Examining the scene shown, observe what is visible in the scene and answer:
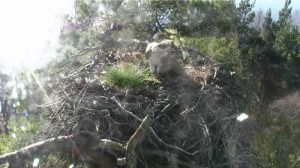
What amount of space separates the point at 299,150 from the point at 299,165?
833 millimetres

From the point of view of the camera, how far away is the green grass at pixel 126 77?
553cm

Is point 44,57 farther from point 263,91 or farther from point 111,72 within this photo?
point 263,91

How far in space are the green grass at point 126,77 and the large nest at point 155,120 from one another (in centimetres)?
8

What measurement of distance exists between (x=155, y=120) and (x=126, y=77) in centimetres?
63

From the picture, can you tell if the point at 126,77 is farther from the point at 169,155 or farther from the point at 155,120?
the point at 169,155

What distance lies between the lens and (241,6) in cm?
2052

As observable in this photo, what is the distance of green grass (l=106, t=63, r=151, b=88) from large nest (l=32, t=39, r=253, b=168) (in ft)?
0.27

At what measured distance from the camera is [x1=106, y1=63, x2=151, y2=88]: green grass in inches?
218

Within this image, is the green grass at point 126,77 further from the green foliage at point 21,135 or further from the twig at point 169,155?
the green foliage at point 21,135

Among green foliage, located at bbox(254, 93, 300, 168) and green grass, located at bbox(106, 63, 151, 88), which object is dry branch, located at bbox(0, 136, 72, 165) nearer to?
green grass, located at bbox(106, 63, 151, 88)

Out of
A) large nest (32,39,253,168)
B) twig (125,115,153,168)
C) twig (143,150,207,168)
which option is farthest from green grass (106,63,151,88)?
twig (125,115,153,168)

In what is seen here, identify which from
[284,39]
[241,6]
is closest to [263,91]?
[284,39]

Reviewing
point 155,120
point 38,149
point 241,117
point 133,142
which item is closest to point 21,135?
point 38,149

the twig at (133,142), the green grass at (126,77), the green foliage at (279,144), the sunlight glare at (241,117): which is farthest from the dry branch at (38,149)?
the green foliage at (279,144)
